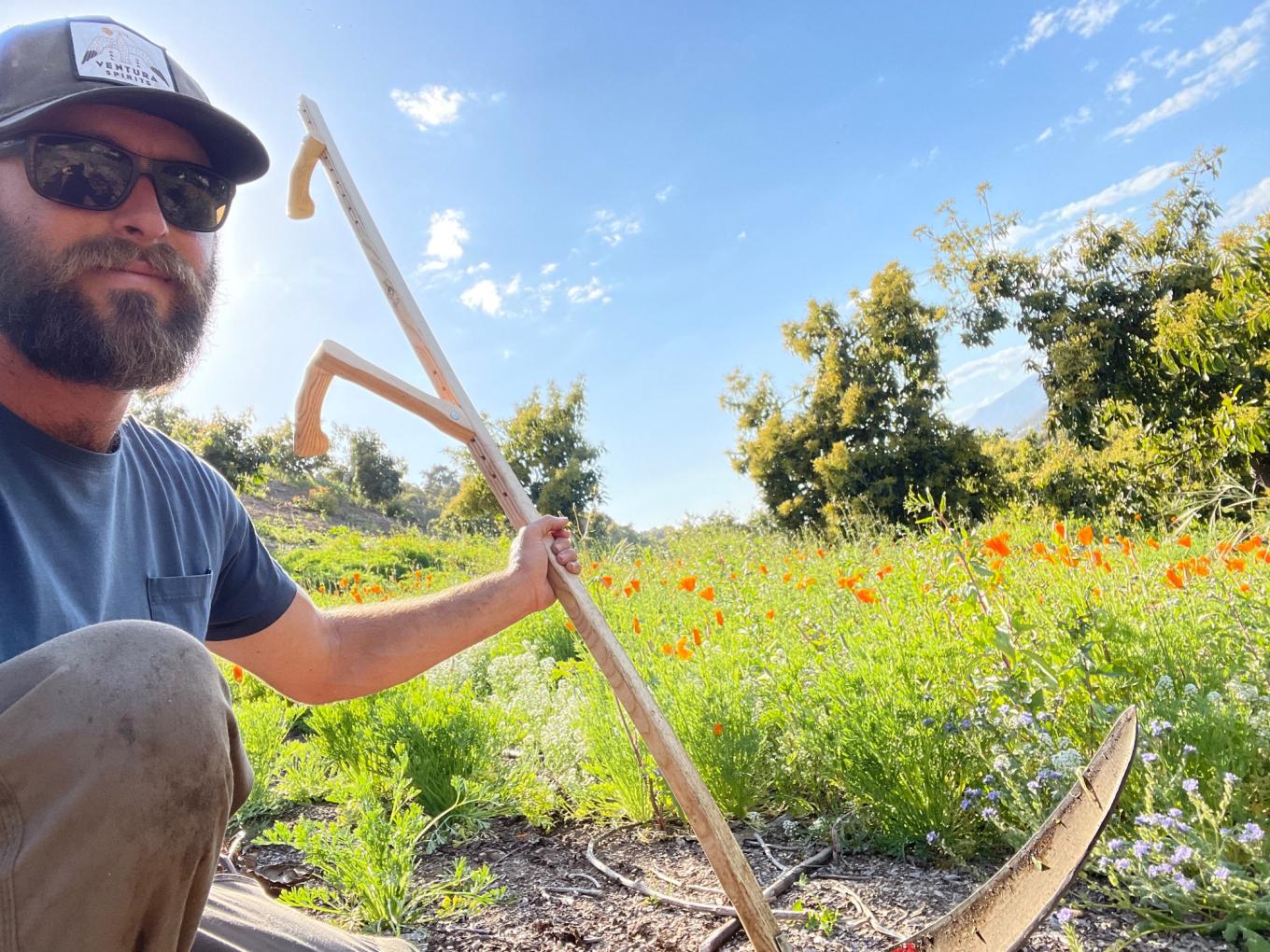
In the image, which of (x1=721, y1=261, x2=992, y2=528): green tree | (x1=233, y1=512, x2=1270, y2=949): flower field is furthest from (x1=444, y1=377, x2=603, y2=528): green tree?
(x1=233, y1=512, x2=1270, y2=949): flower field

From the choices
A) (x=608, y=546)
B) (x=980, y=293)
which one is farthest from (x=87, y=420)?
(x=980, y=293)

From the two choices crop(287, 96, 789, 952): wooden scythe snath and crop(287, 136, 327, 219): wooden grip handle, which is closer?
crop(287, 96, 789, 952): wooden scythe snath

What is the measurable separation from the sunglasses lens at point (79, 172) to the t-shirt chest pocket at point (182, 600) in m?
0.75

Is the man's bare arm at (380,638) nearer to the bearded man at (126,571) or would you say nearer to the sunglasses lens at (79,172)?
the bearded man at (126,571)

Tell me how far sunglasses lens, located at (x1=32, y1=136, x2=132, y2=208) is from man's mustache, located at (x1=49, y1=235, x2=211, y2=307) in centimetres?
8

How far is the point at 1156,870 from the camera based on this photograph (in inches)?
55.7

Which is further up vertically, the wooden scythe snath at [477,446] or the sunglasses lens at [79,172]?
the sunglasses lens at [79,172]

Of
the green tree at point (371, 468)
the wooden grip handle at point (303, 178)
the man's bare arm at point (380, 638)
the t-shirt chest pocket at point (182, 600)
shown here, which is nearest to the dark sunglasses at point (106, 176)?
the wooden grip handle at point (303, 178)

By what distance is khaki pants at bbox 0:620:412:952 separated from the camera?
2.26 feet

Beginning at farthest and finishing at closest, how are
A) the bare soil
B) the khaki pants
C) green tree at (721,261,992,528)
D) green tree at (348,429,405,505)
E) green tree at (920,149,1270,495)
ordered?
green tree at (348,429,405,505) → green tree at (721,261,992,528) → green tree at (920,149,1270,495) → the bare soil → the khaki pants

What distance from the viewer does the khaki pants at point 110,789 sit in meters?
0.69

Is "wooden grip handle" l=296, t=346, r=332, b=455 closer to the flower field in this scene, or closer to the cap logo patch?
the cap logo patch

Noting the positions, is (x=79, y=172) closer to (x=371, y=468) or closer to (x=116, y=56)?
(x=116, y=56)

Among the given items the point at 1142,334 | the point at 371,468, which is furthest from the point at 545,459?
the point at 1142,334
